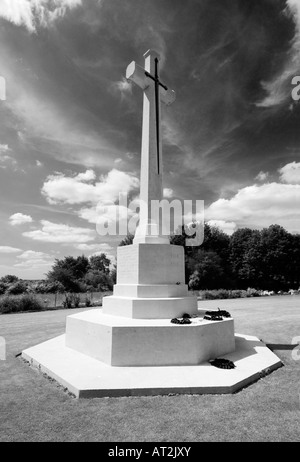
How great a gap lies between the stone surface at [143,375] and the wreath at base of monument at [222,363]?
13 cm

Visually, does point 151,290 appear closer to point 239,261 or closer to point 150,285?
point 150,285

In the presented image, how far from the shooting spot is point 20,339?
31.3 feet

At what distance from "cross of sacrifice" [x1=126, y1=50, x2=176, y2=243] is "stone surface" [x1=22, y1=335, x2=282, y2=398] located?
3847 millimetres

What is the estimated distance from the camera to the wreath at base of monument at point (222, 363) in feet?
20.1

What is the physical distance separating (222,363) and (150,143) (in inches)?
267

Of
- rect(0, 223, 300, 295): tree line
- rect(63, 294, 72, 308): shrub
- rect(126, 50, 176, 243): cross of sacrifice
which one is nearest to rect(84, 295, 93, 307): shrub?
rect(63, 294, 72, 308): shrub

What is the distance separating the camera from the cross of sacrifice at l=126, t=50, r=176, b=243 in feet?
29.5

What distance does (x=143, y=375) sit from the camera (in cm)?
569

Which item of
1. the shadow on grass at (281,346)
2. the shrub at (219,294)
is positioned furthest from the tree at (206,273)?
the shadow on grass at (281,346)

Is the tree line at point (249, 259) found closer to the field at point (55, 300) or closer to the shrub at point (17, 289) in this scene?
the field at point (55, 300)

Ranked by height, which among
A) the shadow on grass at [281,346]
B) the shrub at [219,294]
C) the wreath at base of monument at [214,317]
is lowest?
the shrub at [219,294]
